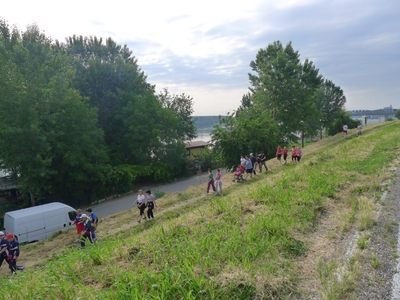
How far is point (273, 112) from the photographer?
39.1 meters

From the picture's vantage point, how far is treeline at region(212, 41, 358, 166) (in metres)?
29.3

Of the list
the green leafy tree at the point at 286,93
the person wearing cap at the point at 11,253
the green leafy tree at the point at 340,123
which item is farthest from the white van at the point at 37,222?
the green leafy tree at the point at 340,123

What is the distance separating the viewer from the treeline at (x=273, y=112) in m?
29.3

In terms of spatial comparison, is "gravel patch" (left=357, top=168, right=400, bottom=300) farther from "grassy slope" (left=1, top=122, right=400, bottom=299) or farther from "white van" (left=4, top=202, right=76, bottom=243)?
"white van" (left=4, top=202, right=76, bottom=243)

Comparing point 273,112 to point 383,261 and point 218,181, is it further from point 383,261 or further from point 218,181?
point 383,261

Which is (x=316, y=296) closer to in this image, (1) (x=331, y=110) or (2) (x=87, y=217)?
(2) (x=87, y=217)

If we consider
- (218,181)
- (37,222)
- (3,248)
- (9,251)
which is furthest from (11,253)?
(218,181)

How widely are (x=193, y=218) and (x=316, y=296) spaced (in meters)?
4.38

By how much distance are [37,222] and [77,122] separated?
11.5m

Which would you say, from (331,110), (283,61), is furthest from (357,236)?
(331,110)

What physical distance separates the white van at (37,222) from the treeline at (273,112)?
52.2ft

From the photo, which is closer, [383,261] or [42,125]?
[383,261]

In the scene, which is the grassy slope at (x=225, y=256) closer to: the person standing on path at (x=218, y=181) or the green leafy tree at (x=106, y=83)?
the person standing on path at (x=218, y=181)

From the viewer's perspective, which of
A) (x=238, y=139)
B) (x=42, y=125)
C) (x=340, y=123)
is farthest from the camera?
(x=340, y=123)
